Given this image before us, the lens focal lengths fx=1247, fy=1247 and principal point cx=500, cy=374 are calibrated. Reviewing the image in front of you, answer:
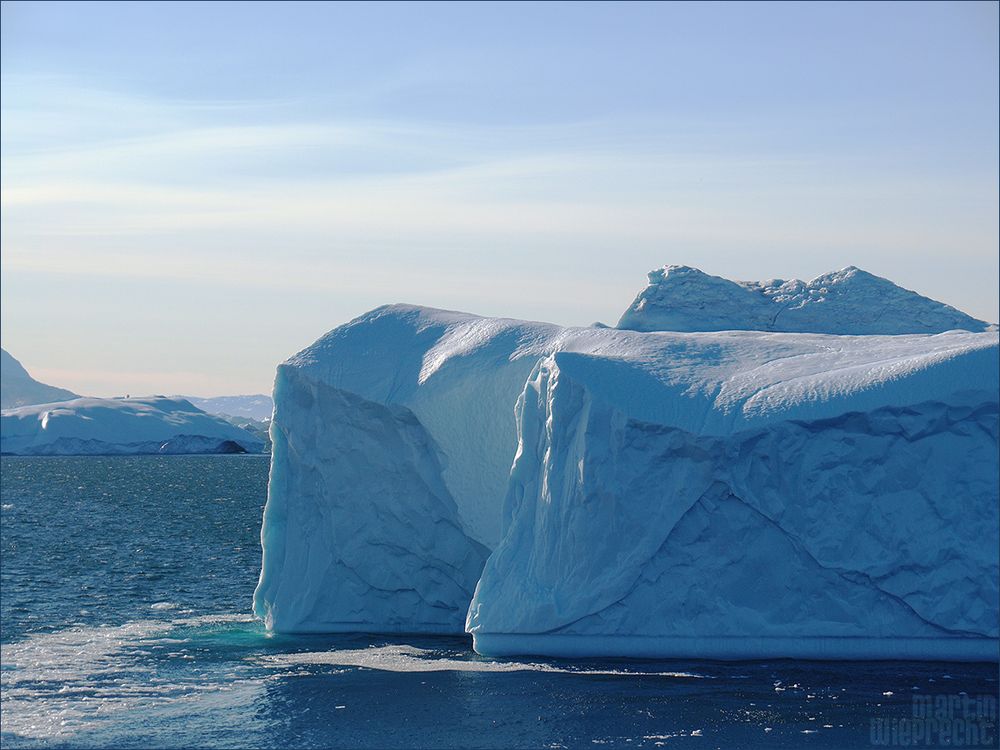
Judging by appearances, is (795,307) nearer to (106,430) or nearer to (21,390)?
(106,430)

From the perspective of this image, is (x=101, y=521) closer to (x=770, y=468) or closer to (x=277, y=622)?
(x=277, y=622)

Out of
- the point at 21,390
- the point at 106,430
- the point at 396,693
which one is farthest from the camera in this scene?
the point at 21,390

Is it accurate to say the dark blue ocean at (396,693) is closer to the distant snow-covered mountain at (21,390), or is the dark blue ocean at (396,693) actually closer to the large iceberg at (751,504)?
the large iceberg at (751,504)

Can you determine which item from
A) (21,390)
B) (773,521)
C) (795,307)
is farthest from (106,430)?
(773,521)

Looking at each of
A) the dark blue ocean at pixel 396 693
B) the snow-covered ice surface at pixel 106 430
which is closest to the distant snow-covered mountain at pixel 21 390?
the snow-covered ice surface at pixel 106 430

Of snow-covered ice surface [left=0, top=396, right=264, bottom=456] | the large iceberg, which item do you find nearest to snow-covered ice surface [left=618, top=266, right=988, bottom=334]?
the large iceberg

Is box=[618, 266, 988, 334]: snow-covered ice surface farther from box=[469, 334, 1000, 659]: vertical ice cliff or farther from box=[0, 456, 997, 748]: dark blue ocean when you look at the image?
box=[0, 456, 997, 748]: dark blue ocean
